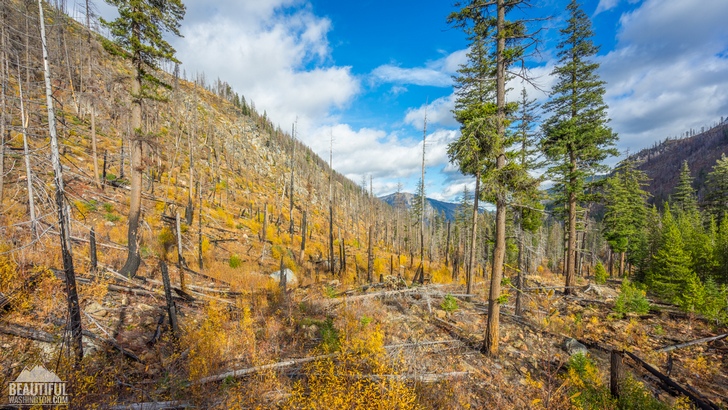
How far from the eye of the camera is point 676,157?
164500 mm

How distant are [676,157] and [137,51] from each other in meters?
260

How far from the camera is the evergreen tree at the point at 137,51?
34.0ft

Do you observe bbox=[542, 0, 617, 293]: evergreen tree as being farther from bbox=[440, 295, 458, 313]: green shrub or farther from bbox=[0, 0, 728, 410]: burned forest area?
bbox=[440, 295, 458, 313]: green shrub

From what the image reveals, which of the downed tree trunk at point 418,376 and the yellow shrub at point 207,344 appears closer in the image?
the downed tree trunk at point 418,376

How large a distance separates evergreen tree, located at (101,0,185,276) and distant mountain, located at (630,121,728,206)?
154579mm

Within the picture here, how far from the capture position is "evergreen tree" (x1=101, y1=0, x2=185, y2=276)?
1036 cm

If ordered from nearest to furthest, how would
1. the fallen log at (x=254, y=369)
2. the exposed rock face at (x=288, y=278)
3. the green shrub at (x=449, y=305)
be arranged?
the fallen log at (x=254, y=369), the green shrub at (x=449, y=305), the exposed rock face at (x=288, y=278)

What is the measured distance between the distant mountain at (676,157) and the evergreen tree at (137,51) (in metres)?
155

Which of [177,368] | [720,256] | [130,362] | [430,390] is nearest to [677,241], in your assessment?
[720,256]

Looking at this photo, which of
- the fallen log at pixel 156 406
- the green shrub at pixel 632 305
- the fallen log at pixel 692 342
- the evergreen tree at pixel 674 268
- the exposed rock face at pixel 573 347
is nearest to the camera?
the fallen log at pixel 156 406

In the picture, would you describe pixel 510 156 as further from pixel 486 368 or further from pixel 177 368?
pixel 177 368

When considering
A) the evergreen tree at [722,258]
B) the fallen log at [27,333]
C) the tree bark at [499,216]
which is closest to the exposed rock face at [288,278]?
the fallen log at [27,333]

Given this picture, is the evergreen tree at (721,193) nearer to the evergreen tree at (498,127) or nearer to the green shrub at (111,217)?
the evergreen tree at (498,127)

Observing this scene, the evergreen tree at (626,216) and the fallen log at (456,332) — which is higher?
the evergreen tree at (626,216)
